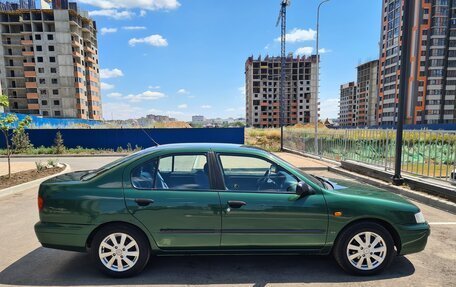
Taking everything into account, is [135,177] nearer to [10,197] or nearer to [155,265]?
[155,265]

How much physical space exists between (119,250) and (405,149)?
8.71 metres

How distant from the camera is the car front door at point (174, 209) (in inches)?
126

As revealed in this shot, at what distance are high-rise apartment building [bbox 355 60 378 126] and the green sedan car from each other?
402 feet

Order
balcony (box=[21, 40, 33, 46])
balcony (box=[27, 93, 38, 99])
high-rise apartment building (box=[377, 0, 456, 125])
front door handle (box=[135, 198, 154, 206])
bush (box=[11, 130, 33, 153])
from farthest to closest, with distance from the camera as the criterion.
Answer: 1. high-rise apartment building (box=[377, 0, 456, 125])
2. balcony (box=[27, 93, 38, 99])
3. balcony (box=[21, 40, 33, 46])
4. bush (box=[11, 130, 33, 153])
5. front door handle (box=[135, 198, 154, 206])

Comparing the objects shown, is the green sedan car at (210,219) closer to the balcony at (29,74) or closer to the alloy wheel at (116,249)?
the alloy wheel at (116,249)

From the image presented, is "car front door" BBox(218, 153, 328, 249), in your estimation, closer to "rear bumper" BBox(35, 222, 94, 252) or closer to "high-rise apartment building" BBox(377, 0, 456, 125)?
"rear bumper" BBox(35, 222, 94, 252)

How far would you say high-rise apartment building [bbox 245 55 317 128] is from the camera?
128500 mm

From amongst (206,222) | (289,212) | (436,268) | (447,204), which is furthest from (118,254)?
(447,204)

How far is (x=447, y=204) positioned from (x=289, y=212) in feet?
16.1

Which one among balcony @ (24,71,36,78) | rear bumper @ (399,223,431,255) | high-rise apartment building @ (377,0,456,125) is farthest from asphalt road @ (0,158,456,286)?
high-rise apartment building @ (377,0,456,125)

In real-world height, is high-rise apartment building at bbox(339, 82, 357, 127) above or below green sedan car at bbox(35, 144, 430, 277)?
above

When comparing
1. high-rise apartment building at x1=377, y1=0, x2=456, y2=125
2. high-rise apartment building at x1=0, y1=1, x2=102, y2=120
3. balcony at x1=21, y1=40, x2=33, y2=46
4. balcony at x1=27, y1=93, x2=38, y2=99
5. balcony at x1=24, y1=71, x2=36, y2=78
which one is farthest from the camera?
high-rise apartment building at x1=377, y1=0, x2=456, y2=125

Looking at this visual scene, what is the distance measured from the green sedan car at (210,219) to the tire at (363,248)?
0.01 metres

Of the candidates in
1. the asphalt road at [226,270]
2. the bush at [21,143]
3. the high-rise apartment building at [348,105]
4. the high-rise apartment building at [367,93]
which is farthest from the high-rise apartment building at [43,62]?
the high-rise apartment building at [348,105]
